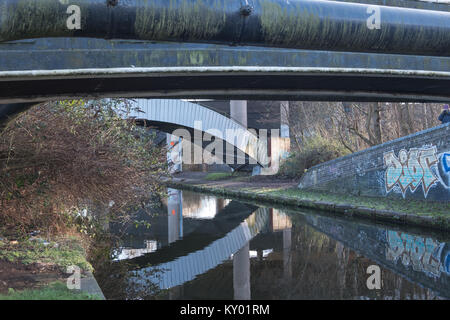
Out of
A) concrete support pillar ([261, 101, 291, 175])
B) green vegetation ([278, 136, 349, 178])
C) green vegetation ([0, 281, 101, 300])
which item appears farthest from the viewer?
concrete support pillar ([261, 101, 291, 175])

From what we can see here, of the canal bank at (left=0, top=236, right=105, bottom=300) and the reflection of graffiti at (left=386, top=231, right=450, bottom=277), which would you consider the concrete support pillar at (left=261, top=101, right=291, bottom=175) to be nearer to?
the reflection of graffiti at (left=386, top=231, right=450, bottom=277)

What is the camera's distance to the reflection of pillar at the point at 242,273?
7.04m

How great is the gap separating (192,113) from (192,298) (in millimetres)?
21601

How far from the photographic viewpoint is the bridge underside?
4.35 m

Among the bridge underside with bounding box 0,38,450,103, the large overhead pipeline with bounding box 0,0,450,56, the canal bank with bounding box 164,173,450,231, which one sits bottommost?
the canal bank with bounding box 164,173,450,231

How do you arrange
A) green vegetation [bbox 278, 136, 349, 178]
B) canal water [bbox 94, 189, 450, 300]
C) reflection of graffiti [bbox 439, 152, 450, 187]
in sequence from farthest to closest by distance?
1. green vegetation [bbox 278, 136, 349, 178]
2. reflection of graffiti [bbox 439, 152, 450, 187]
3. canal water [bbox 94, 189, 450, 300]

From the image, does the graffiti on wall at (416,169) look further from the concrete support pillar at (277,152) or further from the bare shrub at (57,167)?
the concrete support pillar at (277,152)

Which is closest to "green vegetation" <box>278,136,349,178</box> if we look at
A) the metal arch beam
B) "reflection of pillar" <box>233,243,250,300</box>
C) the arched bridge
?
the metal arch beam

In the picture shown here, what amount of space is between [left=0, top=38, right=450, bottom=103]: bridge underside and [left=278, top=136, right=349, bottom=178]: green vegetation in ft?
66.7

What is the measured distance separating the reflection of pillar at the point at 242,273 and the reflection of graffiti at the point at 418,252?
106 inches

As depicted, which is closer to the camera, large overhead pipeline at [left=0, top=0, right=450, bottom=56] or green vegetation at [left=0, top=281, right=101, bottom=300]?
large overhead pipeline at [left=0, top=0, right=450, bottom=56]

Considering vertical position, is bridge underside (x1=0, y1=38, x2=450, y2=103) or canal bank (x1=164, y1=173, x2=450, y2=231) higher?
bridge underside (x1=0, y1=38, x2=450, y2=103)

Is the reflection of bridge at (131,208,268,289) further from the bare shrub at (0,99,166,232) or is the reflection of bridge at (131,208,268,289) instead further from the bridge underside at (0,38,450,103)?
the bridge underside at (0,38,450,103)

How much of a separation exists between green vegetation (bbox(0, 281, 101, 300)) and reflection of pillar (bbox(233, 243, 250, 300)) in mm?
2185
